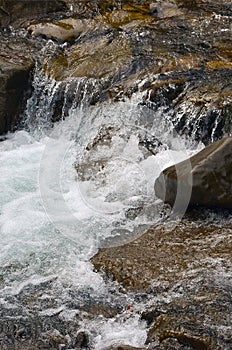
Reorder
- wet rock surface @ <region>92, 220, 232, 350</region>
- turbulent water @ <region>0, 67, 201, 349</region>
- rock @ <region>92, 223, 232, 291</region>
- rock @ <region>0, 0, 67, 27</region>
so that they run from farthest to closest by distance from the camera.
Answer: rock @ <region>0, 0, 67, 27</region>, rock @ <region>92, 223, 232, 291</region>, turbulent water @ <region>0, 67, 201, 349</region>, wet rock surface @ <region>92, 220, 232, 350</region>

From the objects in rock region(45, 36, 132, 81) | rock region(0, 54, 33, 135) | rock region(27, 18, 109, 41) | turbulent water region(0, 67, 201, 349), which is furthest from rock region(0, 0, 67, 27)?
turbulent water region(0, 67, 201, 349)

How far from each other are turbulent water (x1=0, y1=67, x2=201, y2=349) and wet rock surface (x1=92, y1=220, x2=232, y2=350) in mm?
206

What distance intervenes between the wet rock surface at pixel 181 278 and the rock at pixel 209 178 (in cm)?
34

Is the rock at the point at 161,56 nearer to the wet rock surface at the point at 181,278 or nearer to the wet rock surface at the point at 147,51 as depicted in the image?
the wet rock surface at the point at 147,51

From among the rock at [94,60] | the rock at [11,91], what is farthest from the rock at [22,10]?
the rock at [11,91]

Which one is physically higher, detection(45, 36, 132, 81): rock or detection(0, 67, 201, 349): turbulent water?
detection(45, 36, 132, 81): rock

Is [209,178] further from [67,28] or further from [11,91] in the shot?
[67,28]

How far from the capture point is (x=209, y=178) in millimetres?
6633

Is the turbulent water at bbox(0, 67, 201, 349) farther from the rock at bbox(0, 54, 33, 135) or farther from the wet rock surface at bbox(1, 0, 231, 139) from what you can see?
the wet rock surface at bbox(1, 0, 231, 139)

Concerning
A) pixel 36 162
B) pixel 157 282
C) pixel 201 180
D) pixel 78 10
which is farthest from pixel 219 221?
pixel 78 10

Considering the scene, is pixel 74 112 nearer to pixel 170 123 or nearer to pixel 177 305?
pixel 170 123

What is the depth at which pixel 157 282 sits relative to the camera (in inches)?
220

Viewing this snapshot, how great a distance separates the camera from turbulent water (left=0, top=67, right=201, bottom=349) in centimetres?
543

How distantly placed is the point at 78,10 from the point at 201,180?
766 centimetres
